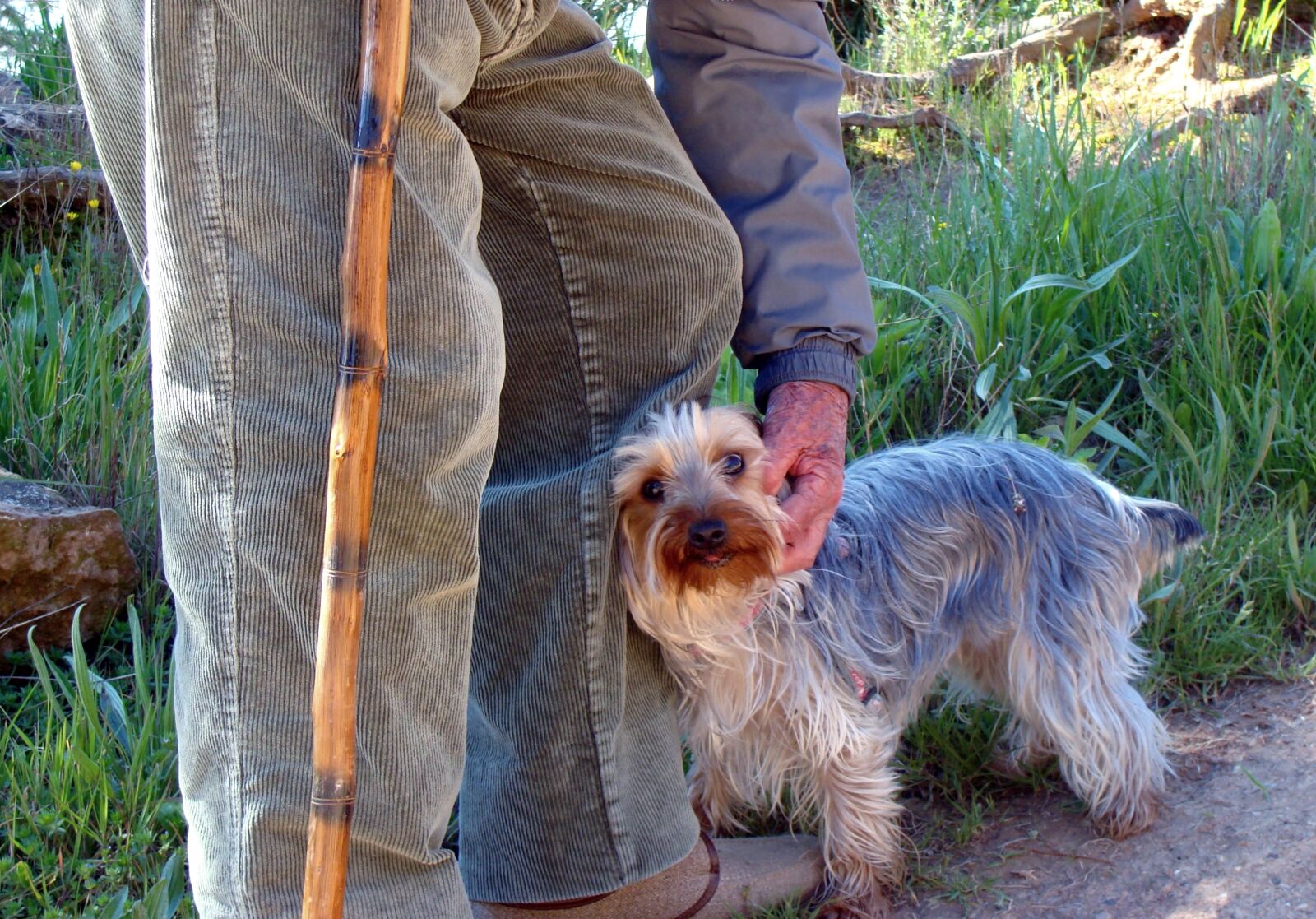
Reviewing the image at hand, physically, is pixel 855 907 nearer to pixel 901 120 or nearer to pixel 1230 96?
pixel 901 120

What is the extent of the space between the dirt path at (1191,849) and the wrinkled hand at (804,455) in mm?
785

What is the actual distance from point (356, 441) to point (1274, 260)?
3.21m

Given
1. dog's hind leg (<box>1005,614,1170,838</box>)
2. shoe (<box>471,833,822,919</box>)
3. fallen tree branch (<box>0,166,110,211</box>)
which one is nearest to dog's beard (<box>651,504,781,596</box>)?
shoe (<box>471,833,822,919</box>)

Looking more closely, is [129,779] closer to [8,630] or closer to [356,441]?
[8,630]

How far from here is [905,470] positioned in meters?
2.88

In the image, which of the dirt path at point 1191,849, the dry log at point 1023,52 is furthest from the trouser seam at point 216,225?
the dry log at point 1023,52

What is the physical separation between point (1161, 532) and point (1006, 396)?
2.61ft

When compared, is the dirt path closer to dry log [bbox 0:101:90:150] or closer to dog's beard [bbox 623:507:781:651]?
dog's beard [bbox 623:507:781:651]

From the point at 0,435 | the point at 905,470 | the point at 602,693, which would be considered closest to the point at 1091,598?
the point at 905,470

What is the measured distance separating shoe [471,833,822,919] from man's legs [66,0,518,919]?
2.43 feet

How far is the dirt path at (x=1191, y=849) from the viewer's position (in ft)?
8.14

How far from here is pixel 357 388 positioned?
1347 mm

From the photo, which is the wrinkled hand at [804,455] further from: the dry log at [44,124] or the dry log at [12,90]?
the dry log at [12,90]

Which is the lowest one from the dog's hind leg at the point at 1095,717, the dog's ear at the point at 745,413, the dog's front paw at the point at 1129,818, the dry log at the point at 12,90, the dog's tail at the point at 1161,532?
the dog's front paw at the point at 1129,818
